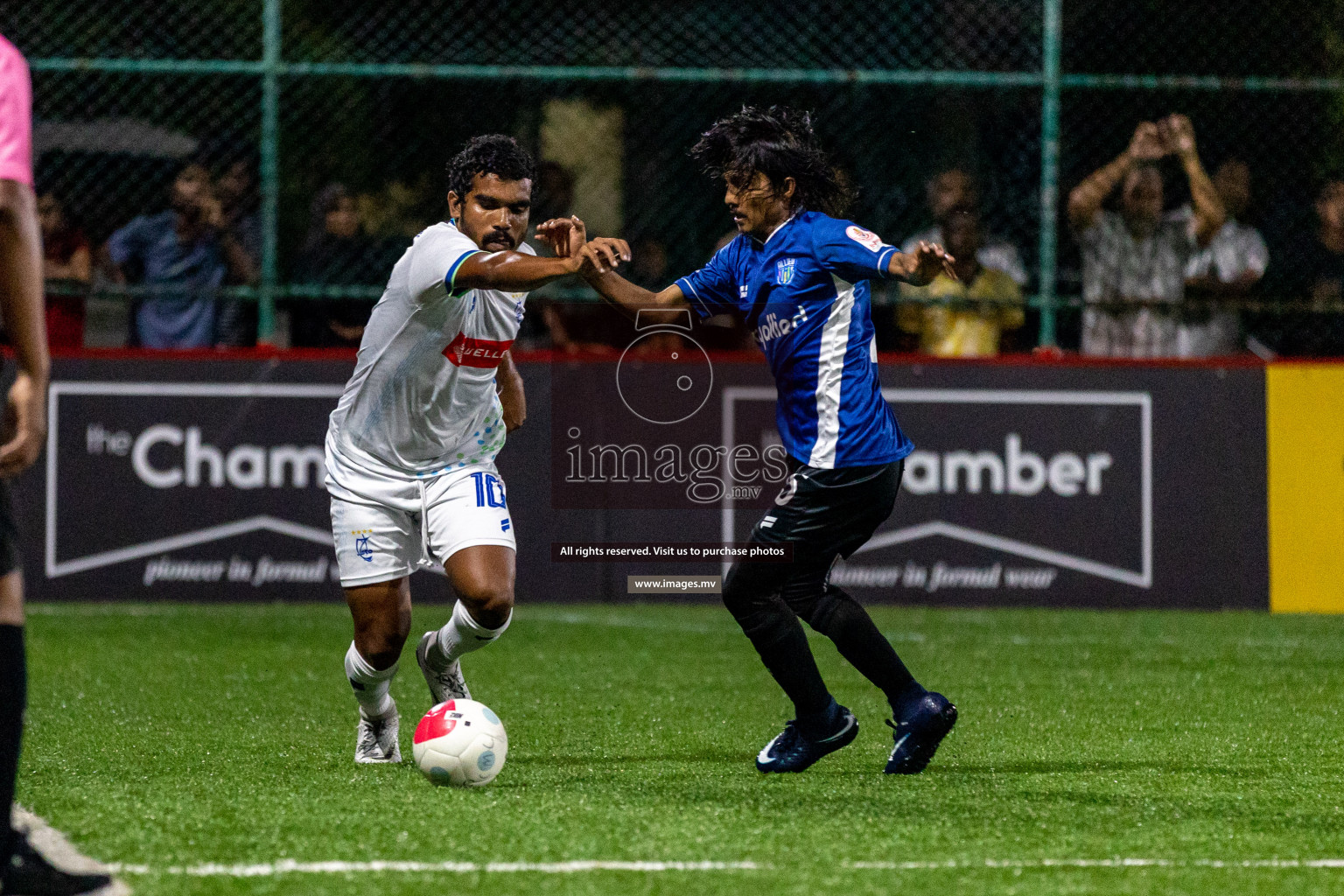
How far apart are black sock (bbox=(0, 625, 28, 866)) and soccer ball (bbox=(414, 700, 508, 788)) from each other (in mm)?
1517

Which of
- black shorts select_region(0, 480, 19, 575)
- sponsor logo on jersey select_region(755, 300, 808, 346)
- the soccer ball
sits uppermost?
sponsor logo on jersey select_region(755, 300, 808, 346)

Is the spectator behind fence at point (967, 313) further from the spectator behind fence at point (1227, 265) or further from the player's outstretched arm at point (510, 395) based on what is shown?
the player's outstretched arm at point (510, 395)

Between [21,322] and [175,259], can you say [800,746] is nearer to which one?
[21,322]

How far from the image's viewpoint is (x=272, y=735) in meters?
6.02

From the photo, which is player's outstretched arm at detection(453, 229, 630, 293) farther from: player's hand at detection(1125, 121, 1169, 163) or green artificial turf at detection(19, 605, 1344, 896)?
player's hand at detection(1125, 121, 1169, 163)

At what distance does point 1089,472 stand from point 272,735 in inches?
226

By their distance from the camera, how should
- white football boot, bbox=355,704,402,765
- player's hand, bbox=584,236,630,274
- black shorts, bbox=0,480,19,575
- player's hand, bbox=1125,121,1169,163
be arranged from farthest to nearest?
1. player's hand, bbox=1125,121,1169,163
2. white football boot, bbox=355,704,402,765
3. player's hand, bbox=584,236,630,274
4. black shorts, bbox=0,480,19,575

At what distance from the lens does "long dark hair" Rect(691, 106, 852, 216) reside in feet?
18.1

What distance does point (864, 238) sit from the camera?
5.29m

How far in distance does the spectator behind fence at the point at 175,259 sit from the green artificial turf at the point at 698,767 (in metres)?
2.02

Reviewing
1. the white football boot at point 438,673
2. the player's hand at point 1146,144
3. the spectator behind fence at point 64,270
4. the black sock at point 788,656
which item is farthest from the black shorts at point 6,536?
the player's hand at point 1146,144

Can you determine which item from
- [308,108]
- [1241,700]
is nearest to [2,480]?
[1241,700]

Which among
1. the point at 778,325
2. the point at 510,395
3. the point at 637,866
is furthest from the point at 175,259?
the point at 637,866

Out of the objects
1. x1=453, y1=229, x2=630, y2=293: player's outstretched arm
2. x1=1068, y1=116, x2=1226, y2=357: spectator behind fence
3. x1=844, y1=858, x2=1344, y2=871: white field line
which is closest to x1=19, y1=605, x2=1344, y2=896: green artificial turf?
x1=844, y1=858, x2=1344, y2=871: white field line
